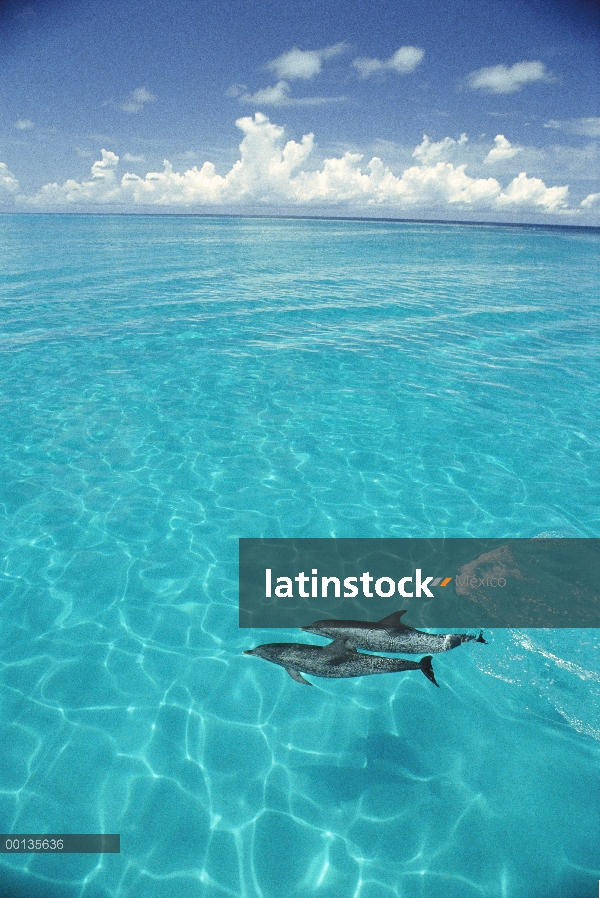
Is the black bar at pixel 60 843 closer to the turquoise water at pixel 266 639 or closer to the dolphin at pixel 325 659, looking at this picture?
the turquoise water at pixel 266 639

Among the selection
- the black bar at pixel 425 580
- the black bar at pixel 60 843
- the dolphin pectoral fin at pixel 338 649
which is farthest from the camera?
the black bar at pixel 425 580

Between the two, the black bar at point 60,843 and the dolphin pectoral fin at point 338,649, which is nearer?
the black bar at point 60,843

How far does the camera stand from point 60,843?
5172 millimetres

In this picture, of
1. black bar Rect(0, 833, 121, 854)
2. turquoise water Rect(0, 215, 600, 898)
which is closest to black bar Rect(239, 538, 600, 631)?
turquoise water Rect(0, 215, 600, 898)

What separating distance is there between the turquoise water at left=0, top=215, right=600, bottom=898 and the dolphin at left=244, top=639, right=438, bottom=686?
3.77 ft

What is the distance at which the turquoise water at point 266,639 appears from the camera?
5.18 meters

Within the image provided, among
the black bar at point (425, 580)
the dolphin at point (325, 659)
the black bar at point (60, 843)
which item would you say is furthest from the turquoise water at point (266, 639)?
the dolphin at point (325, 659)

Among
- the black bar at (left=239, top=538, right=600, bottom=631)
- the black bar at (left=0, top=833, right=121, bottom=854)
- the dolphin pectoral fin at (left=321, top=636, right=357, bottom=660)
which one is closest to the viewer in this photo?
the black bar at (left=0, top=833, right=121, bottom=854)

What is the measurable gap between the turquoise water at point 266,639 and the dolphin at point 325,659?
1.15 meters

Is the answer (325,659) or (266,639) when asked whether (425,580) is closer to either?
(266,639)

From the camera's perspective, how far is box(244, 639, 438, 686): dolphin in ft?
17.6

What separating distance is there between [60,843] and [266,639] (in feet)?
10.8

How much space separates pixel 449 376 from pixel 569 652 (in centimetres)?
1073

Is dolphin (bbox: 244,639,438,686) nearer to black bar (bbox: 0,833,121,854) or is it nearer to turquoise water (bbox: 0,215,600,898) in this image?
turquoise water (bbox: 0,215,600,898)
